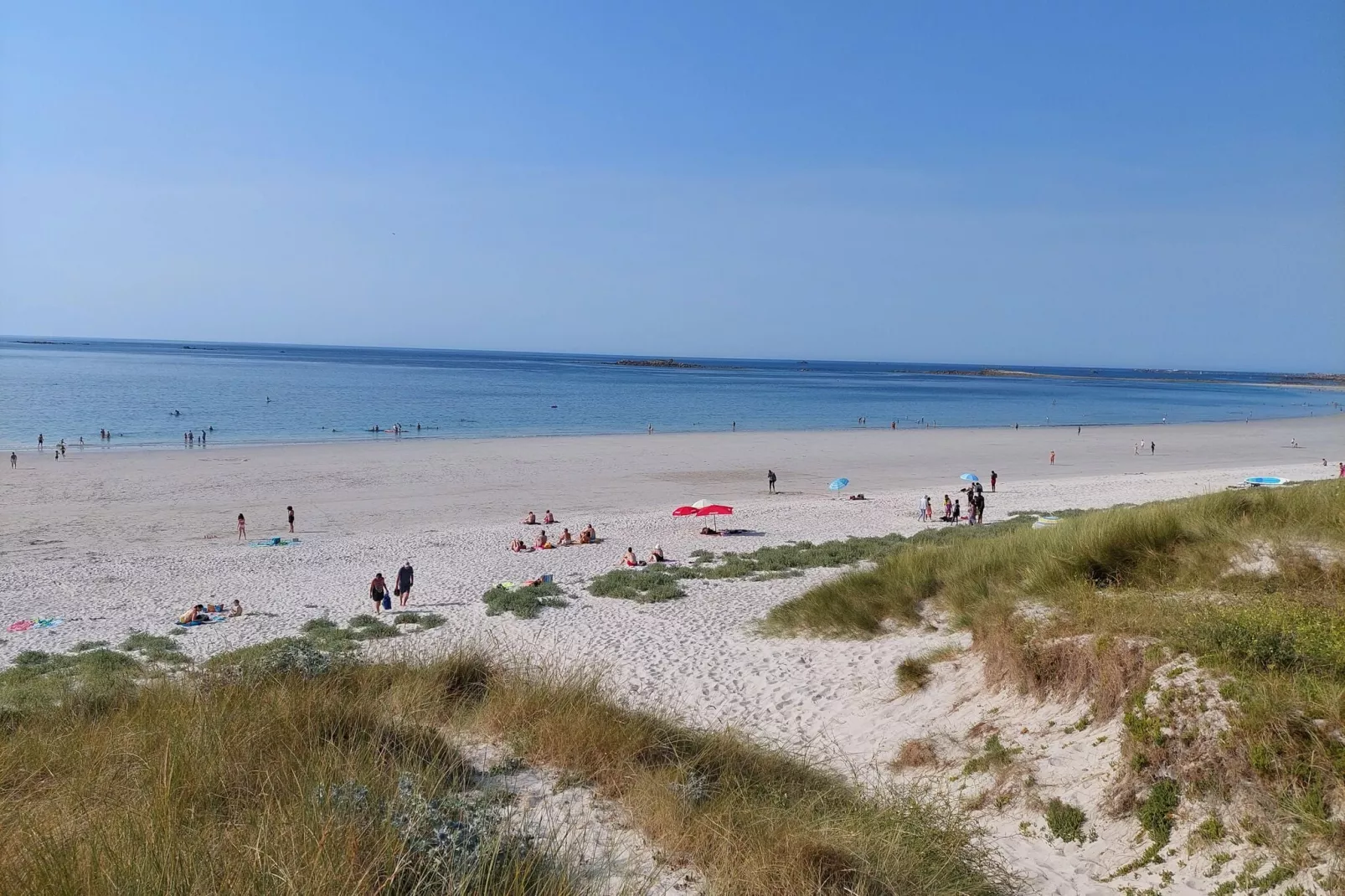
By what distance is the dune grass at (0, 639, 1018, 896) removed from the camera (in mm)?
3301

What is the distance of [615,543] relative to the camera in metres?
22.8

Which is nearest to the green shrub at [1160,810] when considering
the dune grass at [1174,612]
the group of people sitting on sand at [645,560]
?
the dune grass at [1174,612]

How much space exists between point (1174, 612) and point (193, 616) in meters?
15.5

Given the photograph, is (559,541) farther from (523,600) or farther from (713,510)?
(523,600)

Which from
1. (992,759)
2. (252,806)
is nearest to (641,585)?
(992,759)

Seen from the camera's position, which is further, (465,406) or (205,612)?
(465,406)

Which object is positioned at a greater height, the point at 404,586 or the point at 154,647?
the point at 404,586

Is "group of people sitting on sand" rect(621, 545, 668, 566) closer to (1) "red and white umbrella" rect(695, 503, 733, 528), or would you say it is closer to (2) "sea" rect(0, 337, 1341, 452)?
(1) "red and white umbrella" rect(695, 503, 733, 528)

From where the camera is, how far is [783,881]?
3.79m

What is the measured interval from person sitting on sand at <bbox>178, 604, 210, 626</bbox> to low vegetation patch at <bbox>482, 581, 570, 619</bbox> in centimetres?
505

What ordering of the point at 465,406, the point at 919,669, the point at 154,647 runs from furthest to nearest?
the point at 465,406
the point at 154,647
the point at 919,669

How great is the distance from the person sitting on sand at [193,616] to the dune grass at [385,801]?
9.50m

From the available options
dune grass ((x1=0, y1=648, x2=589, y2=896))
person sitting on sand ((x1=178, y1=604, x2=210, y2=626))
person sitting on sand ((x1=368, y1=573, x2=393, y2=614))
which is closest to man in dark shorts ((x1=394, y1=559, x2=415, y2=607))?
person sitting on sand ((x1=368, y1=573, x2=393, y2=614))

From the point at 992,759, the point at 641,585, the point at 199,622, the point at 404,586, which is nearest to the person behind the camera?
the point at 992,759
